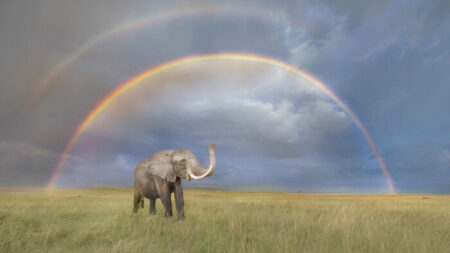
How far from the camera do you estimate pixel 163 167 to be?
10398mm

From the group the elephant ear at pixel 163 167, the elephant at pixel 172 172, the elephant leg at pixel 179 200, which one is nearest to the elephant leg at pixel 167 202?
the elephant at pixel 172 172

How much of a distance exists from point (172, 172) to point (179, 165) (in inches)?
14.7

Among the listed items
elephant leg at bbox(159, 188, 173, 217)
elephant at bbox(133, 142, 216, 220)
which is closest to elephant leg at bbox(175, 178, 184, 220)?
elephant at bbox(133, 142, 216, 220)

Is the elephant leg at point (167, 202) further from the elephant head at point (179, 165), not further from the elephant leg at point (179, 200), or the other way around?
the elephant head at point (179, 165)

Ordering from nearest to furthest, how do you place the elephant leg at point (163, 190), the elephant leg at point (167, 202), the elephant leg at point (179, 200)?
the elephant leg at point (179, 200) < the elephant leg at point (167, 202) < the elephant leg at point (163, 190)

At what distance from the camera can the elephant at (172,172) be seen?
9727mm

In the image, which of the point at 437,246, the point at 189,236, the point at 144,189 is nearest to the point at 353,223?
the point at 437,246

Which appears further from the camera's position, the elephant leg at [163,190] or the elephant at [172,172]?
the elephant leg at [163,190]

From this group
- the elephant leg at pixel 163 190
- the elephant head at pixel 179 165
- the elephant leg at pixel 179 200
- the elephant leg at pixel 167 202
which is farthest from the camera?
the elephant leg at pixel 163 190

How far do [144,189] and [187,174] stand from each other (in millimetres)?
2629

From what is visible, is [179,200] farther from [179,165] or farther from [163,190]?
[179,165]

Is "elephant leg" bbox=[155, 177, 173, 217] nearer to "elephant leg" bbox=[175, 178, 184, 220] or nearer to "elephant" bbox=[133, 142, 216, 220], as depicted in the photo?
"elephant" bbox=[133, 142, 216, 220]

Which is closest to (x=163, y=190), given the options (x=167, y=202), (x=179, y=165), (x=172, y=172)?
(x=167, y=202)

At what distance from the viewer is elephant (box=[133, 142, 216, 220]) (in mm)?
9727
